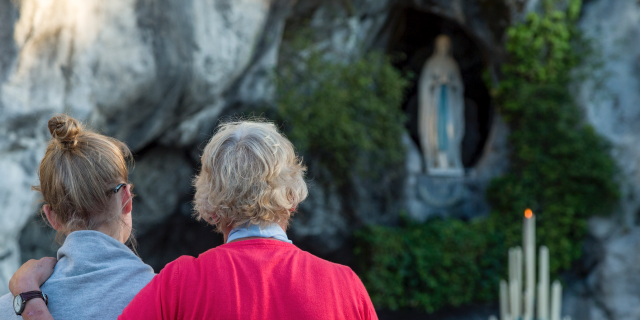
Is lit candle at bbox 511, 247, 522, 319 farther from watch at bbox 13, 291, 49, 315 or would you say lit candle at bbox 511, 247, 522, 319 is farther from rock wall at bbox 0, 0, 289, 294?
rock wall at bbox 0, 0, 289, 294

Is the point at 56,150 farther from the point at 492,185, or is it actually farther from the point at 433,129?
the point at 433,129

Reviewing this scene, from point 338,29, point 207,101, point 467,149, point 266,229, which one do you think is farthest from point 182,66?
point 467,149

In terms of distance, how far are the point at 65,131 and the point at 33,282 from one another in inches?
10.5

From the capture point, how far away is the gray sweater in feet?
2.75

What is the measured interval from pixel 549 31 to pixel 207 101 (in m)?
3.38

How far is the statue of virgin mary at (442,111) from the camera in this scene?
5742 mm

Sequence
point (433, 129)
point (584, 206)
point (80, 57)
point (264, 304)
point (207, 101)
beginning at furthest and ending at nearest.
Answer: point (433, 129), point (584, 206), point (207, 101), point (80, 57), point (264, 304)

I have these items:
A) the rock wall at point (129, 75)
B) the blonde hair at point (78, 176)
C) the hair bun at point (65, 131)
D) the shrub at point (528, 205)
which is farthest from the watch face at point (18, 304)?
the shrub at point (528, 205)

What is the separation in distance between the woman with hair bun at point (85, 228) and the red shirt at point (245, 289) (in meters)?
0.16

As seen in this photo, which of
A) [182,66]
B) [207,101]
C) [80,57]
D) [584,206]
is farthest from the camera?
[584,206]

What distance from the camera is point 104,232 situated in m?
0.91

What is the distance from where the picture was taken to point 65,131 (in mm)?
867

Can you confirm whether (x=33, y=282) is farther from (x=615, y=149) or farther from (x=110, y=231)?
(x=615, y=149)

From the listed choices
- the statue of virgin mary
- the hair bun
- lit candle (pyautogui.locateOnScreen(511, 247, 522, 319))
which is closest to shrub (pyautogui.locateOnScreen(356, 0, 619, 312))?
the statue of virgin mary
